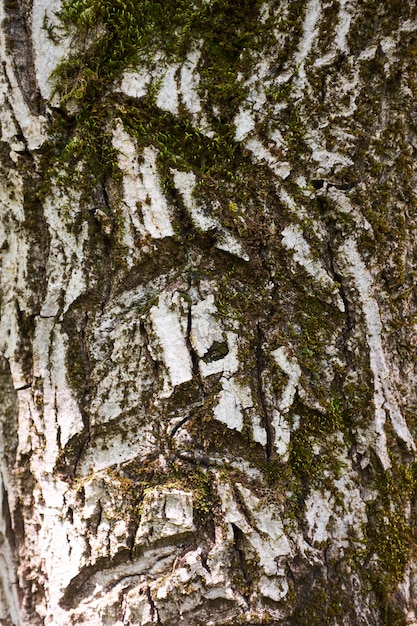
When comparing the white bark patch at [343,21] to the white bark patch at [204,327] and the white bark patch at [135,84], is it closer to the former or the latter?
the white bark patch at [135,84]

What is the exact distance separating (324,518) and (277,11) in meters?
1.62

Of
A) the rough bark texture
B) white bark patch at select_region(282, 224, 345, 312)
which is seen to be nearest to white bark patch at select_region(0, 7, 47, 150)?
the rough bark texture

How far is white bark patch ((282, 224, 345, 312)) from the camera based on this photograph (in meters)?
1.36

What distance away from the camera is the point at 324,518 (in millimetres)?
1312

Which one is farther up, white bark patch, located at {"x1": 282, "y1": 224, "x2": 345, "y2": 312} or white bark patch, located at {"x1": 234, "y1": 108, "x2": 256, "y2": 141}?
white bark patch, located at {"x1": 234, "y1": 108, "x2": 256, "y2": 141}

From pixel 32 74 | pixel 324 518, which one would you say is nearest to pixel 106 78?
pixel 32 74

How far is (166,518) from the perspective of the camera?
4.14 ft

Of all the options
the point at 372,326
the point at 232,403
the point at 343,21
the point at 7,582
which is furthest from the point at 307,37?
the point at 7,582

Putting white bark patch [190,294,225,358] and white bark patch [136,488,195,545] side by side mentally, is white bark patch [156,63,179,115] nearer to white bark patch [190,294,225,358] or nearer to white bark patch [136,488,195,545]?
white bark patch [190,294,225,358]

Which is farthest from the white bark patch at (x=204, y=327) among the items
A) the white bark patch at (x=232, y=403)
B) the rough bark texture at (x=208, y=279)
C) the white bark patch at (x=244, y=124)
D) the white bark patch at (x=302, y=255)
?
the white bark patch at (x=244, y=124)

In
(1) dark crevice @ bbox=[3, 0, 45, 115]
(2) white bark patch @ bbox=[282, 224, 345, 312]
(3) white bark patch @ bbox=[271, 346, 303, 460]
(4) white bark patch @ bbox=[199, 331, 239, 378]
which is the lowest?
(3) white bark patch @ bbox=[271, 346, 303, 460]

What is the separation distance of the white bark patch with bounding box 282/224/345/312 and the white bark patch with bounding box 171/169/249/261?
154 millimetres

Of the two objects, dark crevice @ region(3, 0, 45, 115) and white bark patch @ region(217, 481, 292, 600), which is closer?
white bark patch @ region(217, 481, 292, 600)

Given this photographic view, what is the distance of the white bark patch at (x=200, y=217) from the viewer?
4.41 feet
